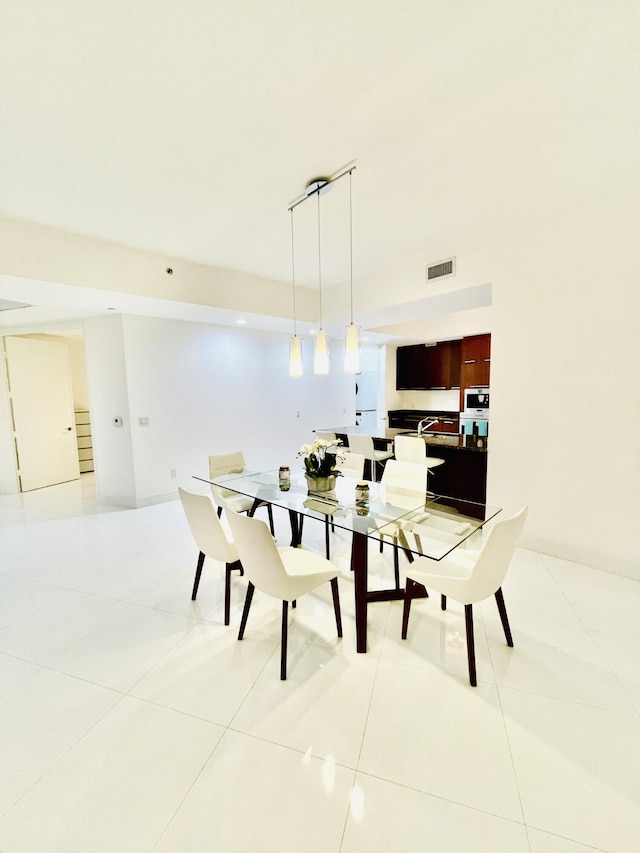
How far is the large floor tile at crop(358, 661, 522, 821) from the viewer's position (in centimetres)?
133

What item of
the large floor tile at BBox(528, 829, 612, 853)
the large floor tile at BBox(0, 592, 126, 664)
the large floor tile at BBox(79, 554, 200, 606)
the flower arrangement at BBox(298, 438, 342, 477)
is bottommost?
the large floor tile at BBox(79, 554, 200, 606)

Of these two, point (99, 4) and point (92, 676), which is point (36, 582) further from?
point (99, 4)

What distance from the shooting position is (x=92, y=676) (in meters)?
1.90

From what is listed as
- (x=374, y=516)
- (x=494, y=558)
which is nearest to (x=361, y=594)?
(x=374, y=516)

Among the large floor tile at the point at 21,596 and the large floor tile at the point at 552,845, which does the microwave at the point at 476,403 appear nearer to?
the large floor tile at the point at 552,845

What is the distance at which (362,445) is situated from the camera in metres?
4.34

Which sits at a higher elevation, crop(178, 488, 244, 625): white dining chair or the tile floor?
crop(178, 488, 244, 625): white dining chair

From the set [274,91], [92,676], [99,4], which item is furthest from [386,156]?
[92,676]

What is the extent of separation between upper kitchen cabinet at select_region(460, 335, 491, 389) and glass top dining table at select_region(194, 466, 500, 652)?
4006mm

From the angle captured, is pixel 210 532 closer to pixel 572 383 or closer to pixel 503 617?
pixel 503 617

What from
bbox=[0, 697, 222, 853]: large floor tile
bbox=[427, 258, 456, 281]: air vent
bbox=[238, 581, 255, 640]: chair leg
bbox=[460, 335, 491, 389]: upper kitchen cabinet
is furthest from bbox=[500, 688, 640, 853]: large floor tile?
bbox=[460, 335, 491, 389]: upper kitchen cabinet

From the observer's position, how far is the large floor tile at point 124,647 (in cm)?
192

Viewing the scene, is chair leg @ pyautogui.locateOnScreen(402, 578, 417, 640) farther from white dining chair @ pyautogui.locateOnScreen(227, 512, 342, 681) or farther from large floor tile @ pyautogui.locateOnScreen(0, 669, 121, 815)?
large floor tile @ pyautogui.locateOnScreen(0, 669, 121, 815)

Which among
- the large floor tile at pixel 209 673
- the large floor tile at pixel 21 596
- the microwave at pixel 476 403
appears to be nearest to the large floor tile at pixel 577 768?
the large floor tile at pixel 209 673
